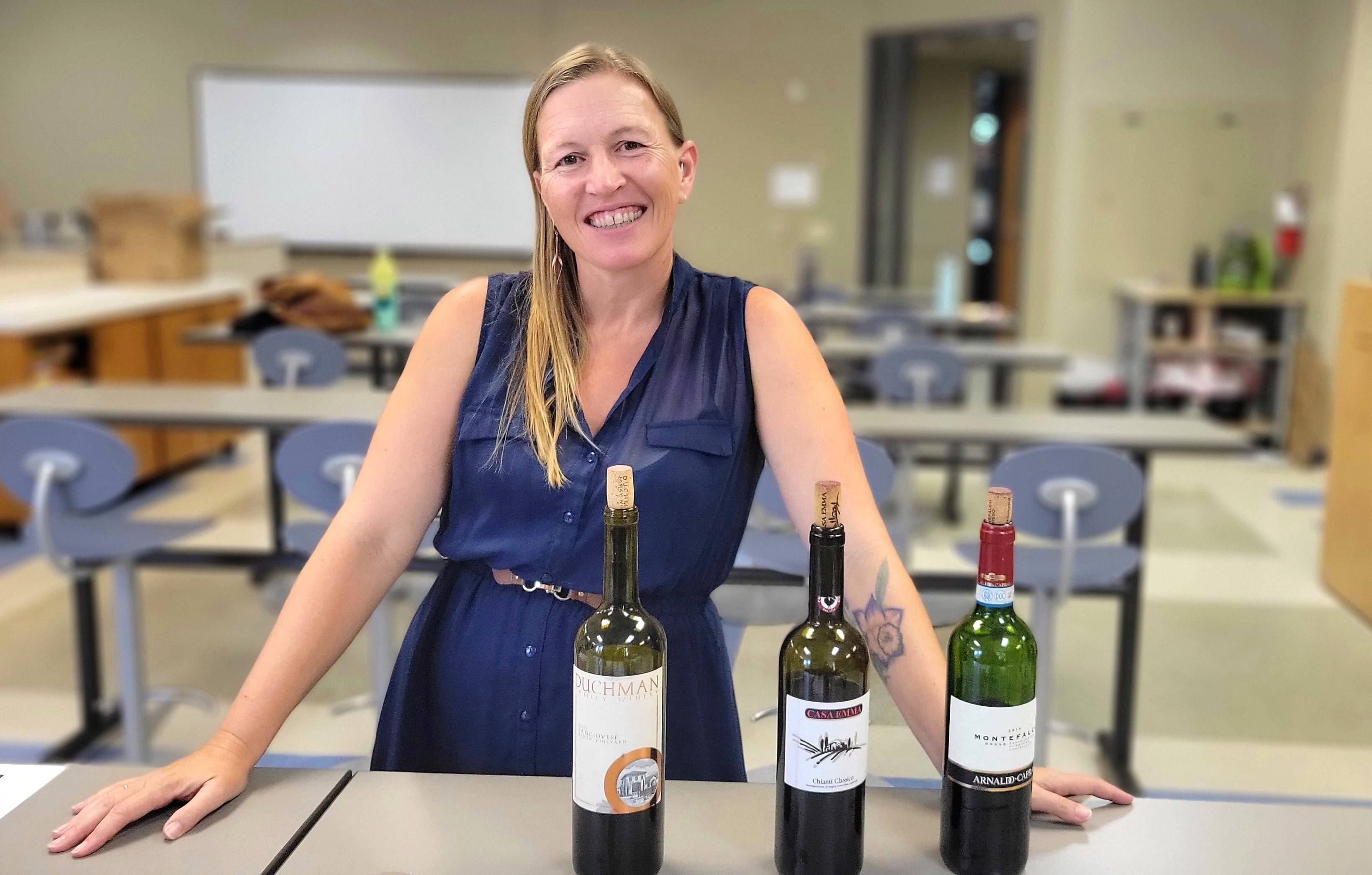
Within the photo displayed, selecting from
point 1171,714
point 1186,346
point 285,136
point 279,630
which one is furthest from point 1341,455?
point 285,136

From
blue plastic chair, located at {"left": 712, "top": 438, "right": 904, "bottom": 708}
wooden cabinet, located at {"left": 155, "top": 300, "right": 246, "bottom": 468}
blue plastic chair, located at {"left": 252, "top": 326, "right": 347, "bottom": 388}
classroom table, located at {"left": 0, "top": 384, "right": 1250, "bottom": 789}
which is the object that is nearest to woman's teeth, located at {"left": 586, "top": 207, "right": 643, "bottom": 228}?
blue plastic chair, located at {"left": 712, "top": 438, "right": 904, "bottom": 708}

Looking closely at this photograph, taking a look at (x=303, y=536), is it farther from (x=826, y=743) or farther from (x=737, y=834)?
(x=826, y=743)

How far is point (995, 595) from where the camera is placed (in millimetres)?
890

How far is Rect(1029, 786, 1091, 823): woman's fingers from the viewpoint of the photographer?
1.03 m

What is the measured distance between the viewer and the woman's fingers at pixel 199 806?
39.7 inches

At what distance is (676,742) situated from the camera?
51.3 inches

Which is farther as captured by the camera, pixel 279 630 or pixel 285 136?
pixel 285 136

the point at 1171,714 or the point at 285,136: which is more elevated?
the point at 285,136

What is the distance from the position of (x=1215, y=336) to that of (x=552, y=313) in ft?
21.6

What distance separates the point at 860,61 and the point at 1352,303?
15.8 feet

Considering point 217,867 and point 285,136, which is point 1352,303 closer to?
point 217,867

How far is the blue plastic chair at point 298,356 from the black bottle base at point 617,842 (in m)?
3.69

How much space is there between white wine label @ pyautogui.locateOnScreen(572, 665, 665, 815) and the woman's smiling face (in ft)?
1.72

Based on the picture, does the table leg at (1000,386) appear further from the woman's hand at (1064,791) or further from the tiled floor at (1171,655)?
the woman's hand at (1064,791)
